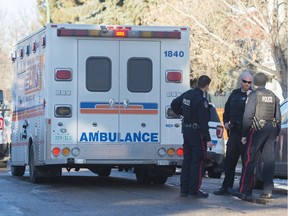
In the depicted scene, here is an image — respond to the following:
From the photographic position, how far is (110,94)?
1451 cm

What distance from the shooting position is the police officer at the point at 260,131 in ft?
41.9

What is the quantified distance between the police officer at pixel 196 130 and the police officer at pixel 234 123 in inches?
20.2

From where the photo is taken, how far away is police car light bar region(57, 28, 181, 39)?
1430 centimetres

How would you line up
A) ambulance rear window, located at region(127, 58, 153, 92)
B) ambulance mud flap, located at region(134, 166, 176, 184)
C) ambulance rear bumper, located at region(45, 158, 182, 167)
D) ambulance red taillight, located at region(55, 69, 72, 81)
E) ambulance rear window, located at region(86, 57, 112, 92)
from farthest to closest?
ambulance mud flap, located at region(134, 166, 176, 184), ambulance rear window, located at region(127, 58, 153, 92), ambulance rear window, located at region(86, 57, 112, 92), ambulance red taillight, located at region(55, 69, 72, 81), ambulance rear bumper, located at region(45, 158, 182, 167)

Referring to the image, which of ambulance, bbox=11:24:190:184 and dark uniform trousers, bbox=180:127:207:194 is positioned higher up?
ambulance, bbox=11:24:190:184

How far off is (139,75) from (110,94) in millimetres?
607

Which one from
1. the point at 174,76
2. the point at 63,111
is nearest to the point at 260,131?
the point at 174,76

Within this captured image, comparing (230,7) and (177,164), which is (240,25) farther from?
(177,164)

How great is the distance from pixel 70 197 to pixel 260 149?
2.95 meters

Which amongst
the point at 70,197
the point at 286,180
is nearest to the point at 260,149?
the point at 70,197

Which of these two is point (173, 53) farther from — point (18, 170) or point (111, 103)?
point (18, 170)

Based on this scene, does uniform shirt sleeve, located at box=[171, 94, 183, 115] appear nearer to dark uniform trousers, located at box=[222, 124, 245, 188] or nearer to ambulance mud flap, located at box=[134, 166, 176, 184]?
dark uniform trousers, located at box=[222, 124, 245, 188]

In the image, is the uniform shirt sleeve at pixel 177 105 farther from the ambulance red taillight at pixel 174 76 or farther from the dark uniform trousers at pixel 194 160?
the ambulance red taillight at pixel 174 76

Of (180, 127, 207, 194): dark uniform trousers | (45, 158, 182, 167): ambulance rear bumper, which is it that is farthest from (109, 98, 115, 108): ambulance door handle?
(180, 127, 207, 194): dark uniform trousers
